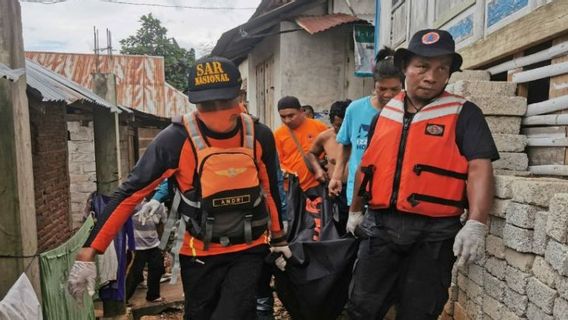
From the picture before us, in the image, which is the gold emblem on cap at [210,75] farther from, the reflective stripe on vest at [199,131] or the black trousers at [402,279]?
the black trousers at [402,279]

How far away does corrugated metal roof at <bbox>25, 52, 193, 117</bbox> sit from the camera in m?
21.1

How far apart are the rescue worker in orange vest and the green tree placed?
95.6 feet

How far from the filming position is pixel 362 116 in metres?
3.47

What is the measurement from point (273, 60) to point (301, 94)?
184 cm

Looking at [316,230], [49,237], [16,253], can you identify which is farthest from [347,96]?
[16,253]

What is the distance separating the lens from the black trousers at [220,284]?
100 inches

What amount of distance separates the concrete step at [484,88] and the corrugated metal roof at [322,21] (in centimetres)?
550

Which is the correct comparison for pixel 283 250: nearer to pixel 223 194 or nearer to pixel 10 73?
pixel 223 194

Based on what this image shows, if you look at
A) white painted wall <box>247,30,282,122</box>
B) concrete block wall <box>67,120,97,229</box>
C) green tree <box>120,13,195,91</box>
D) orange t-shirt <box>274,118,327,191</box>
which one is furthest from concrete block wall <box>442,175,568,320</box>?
green tree <box>120,13,195,91</box>

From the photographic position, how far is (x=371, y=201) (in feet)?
8.37

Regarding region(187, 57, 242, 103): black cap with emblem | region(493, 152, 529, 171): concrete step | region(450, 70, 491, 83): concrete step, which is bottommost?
region(493, 152, 529, 171): concrete step

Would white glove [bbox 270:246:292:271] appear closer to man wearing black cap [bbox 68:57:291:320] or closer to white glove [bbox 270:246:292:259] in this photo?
white glove [bbox 270:246:292:259]

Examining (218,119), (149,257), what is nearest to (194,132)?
(218,119)

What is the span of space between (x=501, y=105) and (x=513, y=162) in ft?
1.38
